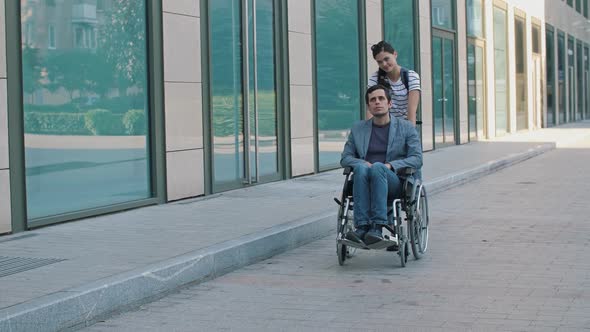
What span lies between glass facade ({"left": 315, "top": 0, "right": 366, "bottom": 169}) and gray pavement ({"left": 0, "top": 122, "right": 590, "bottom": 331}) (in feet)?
9.09

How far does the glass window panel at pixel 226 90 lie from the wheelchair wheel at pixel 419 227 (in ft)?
15.1

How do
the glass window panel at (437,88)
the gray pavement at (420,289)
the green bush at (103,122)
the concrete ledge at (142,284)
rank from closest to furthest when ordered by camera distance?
the concrete ledge at (142,284) < the gray pavement at (420,289) < the green bush at (103,122) < the glass window panel at (437,88)

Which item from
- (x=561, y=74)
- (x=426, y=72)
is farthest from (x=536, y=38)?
(x=426, y=72)

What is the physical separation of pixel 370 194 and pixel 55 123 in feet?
11.3

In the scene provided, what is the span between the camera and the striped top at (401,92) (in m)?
8.99

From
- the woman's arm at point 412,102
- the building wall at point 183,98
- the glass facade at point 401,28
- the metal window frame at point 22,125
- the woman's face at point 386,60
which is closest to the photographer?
the woman's face at point 386,60

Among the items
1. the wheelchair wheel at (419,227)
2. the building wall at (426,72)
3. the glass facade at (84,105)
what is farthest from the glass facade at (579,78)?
the wheelchair wheel at (419,227)

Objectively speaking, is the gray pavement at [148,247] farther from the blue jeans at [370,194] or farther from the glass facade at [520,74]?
the glass facade at [520,74]

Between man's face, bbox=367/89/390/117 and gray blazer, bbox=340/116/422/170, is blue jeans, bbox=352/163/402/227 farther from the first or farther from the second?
man's face, bbox=367/89/390/117

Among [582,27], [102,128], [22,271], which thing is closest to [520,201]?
[102,128]

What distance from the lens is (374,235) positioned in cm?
778

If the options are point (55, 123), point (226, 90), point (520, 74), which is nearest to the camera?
point (55, 123)

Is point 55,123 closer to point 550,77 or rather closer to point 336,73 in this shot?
point 336,73

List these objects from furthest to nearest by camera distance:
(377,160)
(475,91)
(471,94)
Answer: (475,91) → (471,94) → (377,160)
